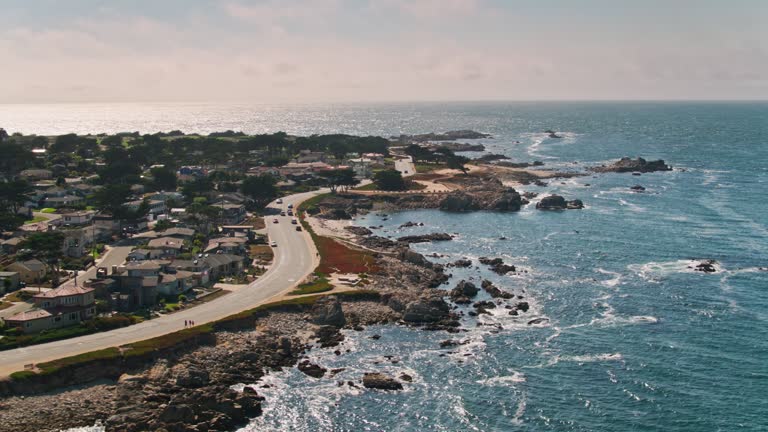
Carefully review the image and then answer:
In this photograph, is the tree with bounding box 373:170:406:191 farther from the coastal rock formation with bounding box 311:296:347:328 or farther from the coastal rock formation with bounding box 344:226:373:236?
the coastal rock formation with bounding box 311:296:347:328

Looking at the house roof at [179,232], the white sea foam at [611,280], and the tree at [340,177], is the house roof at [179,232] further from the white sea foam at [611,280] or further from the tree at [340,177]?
the white sea foam at [611,280]

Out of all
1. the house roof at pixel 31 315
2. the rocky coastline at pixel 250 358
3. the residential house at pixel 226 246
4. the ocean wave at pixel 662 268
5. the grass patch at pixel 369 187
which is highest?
the grass patch at pixel 369 187

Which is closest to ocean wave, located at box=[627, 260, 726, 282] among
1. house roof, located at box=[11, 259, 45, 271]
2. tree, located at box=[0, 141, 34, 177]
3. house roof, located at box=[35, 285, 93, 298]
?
house roof, located at box=[35, 285, 93, 298]

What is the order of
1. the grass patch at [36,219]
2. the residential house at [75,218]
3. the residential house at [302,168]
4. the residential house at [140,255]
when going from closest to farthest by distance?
the residential house at [140,255], the residential house at [75,218], the grass patch at [36,219], the residential house at [302,168]

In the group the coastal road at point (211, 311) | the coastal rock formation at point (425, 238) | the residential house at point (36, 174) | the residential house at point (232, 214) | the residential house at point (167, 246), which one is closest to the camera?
the coastal road at point (211, 311)

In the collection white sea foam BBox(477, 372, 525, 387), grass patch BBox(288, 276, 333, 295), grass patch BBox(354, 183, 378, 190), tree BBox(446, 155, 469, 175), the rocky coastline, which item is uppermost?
tree BBox(446, 155, 469, 175)

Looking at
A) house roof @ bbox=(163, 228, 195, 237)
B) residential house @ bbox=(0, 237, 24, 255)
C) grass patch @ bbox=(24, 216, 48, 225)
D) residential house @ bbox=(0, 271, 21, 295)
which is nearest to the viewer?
residential house @ bbox=(0, 271, 21, 295)

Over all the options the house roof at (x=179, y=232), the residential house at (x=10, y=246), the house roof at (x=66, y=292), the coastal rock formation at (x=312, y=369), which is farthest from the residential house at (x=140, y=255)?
the coastal rock formation at (x=312, y=369)
